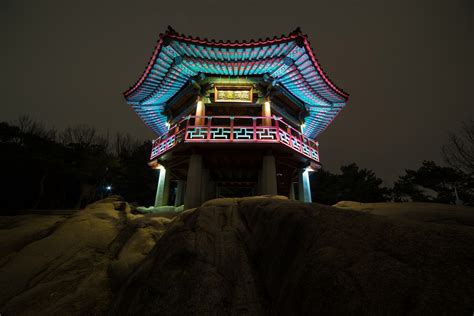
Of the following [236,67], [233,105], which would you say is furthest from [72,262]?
[236,67]

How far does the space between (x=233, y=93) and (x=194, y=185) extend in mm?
5514

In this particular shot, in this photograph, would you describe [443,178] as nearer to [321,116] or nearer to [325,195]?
[325,195]

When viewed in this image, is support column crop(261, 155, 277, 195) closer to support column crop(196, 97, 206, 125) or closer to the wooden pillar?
support column crop(196, 97, 206, 125)

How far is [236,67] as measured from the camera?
10.1 metres

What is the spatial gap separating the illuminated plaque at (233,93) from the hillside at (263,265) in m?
7.18

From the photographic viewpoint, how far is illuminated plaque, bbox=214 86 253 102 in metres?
10.7

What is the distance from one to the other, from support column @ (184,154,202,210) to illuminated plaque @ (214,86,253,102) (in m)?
3.79

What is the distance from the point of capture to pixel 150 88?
11.8 metres

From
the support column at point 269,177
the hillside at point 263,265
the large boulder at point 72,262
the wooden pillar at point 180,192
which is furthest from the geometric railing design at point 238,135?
the hillside at point 263,265

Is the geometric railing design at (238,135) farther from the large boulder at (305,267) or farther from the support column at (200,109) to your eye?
the large boulder at (305,267)

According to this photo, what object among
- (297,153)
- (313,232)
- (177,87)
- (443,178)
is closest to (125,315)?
(313,232)

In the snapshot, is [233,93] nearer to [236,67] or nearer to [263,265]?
[236,67]

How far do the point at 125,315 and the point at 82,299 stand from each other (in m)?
1.84

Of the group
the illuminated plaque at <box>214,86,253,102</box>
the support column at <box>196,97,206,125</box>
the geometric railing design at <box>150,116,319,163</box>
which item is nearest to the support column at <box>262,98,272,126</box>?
the geometric railing design at <box>150,116,319,163</box>
